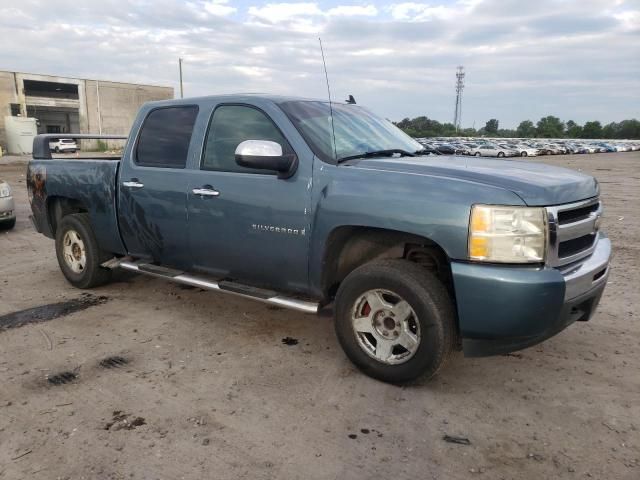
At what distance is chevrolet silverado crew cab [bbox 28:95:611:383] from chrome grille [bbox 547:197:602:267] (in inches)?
0.6

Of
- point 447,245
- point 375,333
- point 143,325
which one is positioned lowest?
point 143,325

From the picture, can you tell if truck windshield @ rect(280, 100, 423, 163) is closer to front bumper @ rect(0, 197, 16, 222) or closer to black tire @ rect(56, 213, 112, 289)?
black tire @ rect(56, 213, 112, 289)

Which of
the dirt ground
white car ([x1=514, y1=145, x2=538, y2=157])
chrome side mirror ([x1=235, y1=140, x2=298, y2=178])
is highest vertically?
chrome side mirror ([x1=235, y1=140, x2=298, y2=178])

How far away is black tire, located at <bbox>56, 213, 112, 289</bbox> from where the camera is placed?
16.9 ft

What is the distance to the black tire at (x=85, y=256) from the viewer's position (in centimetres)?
515

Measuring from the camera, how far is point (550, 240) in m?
2.88

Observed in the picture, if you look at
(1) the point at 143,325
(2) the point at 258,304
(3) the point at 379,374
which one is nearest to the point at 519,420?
(3) the point at 379,374

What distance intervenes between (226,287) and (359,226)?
4.10 ft

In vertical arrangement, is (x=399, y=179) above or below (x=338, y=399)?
above

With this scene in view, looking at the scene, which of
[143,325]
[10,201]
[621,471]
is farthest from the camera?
[10,201]

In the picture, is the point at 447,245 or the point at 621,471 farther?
the point at 447,245

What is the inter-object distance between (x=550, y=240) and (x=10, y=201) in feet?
28.0

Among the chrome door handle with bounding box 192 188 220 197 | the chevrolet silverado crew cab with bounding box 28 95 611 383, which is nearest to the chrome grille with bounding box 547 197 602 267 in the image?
the chevrolet silverado crew cab with bounding box 28 95 611 383

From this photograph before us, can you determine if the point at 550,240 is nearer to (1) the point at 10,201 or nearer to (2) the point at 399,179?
(2) the point at 399,179
